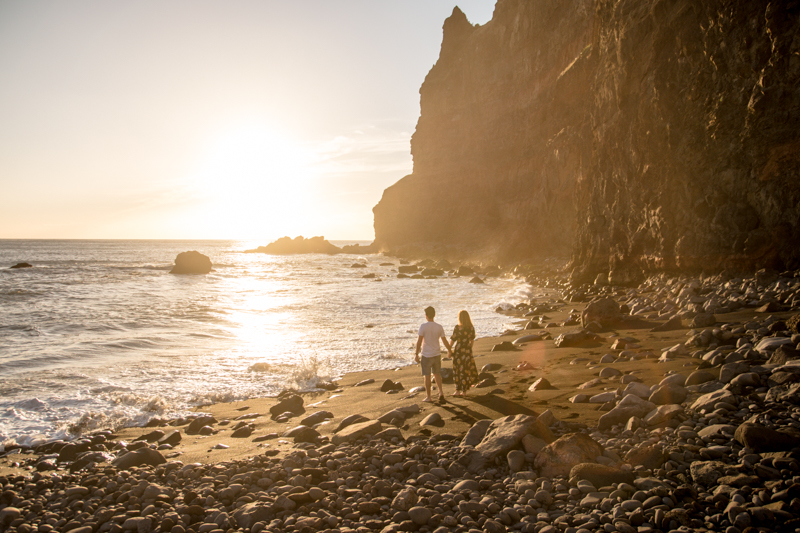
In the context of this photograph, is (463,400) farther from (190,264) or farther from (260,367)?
(190,264)

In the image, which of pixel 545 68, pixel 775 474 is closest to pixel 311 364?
pixel 775 474

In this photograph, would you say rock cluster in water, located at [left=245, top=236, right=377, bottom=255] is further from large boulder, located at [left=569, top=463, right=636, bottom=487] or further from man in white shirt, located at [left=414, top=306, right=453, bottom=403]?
large boulder, located at [left=569, top=463, right=636, bottom=487]

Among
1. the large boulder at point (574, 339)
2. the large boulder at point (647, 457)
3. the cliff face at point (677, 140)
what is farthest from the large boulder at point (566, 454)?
the cliff face at point (677, 140)

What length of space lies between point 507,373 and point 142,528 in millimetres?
6616

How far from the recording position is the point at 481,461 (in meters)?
4.50

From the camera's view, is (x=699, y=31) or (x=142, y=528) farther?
(x=699, y=31)

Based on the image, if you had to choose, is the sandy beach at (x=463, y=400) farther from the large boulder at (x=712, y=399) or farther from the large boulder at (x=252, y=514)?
the large boulder at (x=252, y=514)

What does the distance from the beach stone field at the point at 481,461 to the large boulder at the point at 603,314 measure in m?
3.85

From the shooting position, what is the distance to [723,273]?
1296cm

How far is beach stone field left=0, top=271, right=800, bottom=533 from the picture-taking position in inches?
136

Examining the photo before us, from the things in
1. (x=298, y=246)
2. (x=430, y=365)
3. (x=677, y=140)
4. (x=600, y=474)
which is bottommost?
(x=600, y=474)

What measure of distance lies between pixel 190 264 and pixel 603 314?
140 ft

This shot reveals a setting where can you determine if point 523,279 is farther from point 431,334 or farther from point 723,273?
point 431,334

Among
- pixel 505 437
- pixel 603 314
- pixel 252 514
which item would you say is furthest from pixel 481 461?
pixel 603 314
